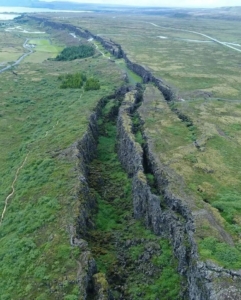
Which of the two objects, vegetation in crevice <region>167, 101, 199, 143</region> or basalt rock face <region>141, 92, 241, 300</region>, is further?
vegetation in crevice <region>167, 101, 199, 143</region>

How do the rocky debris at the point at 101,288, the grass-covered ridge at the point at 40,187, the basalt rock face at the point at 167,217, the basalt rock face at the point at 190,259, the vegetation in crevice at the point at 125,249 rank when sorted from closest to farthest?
the basalt rock face at the point at 190,259 < the rocky debris at the point at 101,288 < the basalt rock face at the point at 167,217 < the grass-covered ridge at the point at 40,187 < the vegetation in crevice at the point at 125,249

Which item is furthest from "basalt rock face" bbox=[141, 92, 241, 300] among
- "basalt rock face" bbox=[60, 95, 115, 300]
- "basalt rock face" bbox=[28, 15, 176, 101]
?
"basalt rock face" bbox=[28, 15, 176, 101]

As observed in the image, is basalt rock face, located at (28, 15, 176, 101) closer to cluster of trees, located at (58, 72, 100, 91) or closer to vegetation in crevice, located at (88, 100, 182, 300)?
cluster of trees, located at (58, 72, 100, 91)

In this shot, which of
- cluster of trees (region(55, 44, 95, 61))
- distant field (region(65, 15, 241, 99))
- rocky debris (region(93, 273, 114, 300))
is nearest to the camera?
rocky debris (region(93, 273, 114, 300))

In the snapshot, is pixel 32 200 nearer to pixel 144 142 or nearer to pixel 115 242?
pixel 115 242

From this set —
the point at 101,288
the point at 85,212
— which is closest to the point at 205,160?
the point at 85,212

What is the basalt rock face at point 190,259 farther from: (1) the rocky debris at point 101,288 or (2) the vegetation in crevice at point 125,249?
(1) the rocky debris at point 101,288

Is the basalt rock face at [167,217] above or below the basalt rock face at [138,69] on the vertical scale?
above

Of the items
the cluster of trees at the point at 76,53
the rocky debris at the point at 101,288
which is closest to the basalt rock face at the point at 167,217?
the rocky debris at the point at 101,288
